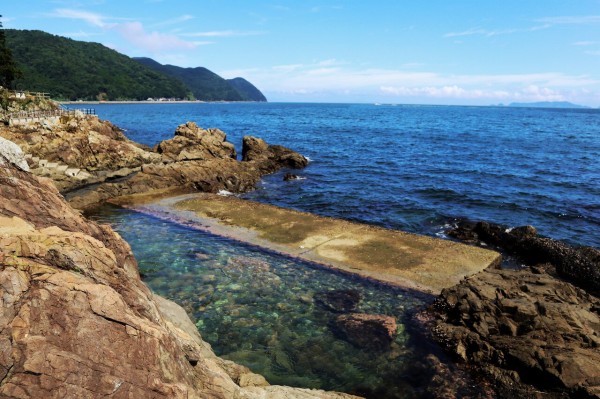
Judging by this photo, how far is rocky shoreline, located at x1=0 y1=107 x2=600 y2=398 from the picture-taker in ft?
19.2

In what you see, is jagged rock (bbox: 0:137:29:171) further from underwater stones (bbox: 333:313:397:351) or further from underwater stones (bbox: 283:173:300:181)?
underwater stones (bbox: 283:173:300:181)

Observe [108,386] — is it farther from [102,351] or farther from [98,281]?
[98,281]

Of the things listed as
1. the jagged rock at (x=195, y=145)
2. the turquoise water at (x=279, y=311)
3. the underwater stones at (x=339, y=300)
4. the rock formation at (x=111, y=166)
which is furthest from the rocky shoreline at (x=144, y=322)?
the jagged rock at (x=195, y=145)

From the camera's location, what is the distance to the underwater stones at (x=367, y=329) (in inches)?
537

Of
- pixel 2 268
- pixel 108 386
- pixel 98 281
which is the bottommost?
pixel 108 386

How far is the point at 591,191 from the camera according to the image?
39000mm

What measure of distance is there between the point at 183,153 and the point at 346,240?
2553 centimetres

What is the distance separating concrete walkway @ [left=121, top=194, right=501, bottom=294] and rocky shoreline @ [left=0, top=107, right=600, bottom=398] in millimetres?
2585

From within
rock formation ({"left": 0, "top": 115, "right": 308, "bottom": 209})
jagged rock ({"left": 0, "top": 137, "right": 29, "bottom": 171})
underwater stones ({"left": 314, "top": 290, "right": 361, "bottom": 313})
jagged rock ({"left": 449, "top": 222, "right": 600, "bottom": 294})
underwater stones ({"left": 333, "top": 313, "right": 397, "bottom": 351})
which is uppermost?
jagged rock ({"left": 0, "top": 137, "right": 29, "bottom": 171})

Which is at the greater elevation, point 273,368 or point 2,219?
point 2,219

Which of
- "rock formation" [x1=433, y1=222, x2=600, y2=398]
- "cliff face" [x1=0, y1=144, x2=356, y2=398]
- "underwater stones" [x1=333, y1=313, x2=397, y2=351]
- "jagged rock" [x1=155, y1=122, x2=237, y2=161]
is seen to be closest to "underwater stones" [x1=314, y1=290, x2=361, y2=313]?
"underwater stones" [x1=333, y1=313, x2=397, y2=351]

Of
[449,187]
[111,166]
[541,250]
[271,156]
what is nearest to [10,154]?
[541,250]

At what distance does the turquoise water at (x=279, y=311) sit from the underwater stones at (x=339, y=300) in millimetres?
272

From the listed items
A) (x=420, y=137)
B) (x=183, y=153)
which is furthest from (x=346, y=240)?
(x=420, y=137)
